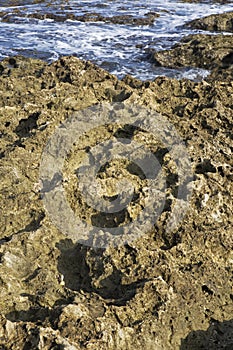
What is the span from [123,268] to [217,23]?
15.1 m

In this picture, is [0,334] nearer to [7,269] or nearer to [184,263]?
[7,269]

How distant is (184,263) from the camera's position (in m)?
3.42

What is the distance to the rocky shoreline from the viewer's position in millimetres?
2705

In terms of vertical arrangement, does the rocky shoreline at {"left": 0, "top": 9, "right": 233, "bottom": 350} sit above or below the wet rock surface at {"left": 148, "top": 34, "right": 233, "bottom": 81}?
above

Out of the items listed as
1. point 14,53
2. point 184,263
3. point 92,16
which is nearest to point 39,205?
point 184,263

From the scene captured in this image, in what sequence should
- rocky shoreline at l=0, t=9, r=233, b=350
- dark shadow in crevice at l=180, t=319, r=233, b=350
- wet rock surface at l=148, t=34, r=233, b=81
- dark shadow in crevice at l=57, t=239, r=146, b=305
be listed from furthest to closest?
wet rock surface at l=148, t=34, r=233, b=81 → dark shadow in crevice at l=57, t=239, r=146, b=305 → dark shadow in crevice at l=180, t=319, r=233, b=350 → rocky shoreline at l=0, t=9, r=233, b=350

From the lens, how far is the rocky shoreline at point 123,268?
8.87 ft

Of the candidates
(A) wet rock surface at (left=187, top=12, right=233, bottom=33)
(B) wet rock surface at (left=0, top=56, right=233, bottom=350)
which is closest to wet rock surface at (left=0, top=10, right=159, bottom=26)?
(A) wet rock surface at (left=187, top=12, right=233, bottom=33)

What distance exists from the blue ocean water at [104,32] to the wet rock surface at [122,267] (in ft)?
24.3

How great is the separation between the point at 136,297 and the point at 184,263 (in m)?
0.64

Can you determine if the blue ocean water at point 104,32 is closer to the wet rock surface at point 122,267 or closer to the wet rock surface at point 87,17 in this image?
the wet rock surface at point 87,17

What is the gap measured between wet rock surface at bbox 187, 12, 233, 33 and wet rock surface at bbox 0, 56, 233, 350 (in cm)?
1210

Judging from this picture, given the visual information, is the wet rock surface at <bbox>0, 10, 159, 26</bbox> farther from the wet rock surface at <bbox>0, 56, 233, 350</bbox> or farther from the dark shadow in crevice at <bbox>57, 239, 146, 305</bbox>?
the dark shadow in crevice at <bbox>57, 239, 146, 305</bbox>

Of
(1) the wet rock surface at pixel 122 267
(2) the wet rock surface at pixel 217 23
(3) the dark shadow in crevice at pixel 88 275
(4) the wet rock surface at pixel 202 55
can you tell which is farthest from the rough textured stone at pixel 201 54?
(3) the dark shadow in crevice at pixel 88 275
